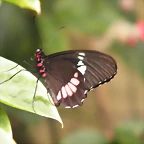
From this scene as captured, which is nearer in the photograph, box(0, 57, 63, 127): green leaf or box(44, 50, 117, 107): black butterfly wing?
box(0, 57, 63, 127): green leaf

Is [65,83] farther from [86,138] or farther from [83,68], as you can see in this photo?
[86,138]

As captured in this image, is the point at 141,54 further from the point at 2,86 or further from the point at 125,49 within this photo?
the point at 2,86

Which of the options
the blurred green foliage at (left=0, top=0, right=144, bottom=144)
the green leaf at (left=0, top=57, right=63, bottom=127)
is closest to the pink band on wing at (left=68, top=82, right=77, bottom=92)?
the green leaf at (left=0, top=57, right=63, bottom=127)

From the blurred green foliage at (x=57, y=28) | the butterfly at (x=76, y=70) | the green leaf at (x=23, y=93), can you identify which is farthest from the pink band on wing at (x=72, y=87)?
the blurred green foliage at (x=57, y=28)

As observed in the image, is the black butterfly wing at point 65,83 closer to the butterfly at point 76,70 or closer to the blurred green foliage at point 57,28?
the butterfly at point 76,70

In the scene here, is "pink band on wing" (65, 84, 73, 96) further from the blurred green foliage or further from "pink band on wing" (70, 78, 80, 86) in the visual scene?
the blurred green foliage

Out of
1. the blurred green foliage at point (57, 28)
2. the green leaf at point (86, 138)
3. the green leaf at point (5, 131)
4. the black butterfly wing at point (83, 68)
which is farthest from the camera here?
the green leaf at point (86, 138)
